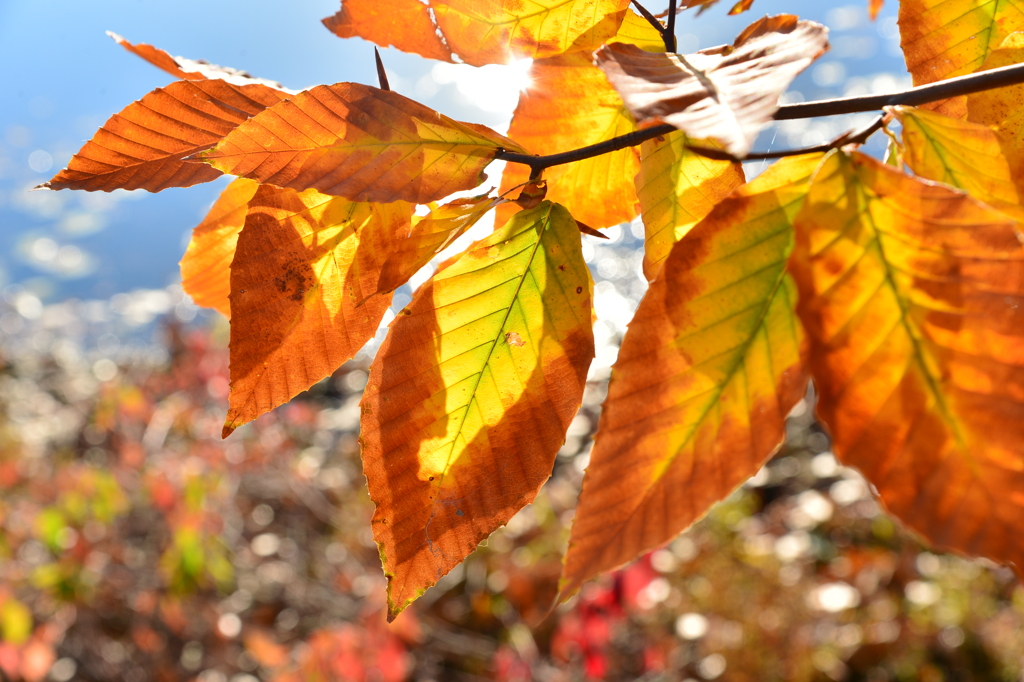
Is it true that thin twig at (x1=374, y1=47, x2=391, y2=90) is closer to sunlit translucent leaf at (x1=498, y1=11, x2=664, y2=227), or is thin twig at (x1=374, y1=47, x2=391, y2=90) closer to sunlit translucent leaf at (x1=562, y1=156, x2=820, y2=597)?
sunlit translucent leaf at (x1=498, y1=11, x2=664, y2=227)

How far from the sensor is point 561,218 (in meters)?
0.31

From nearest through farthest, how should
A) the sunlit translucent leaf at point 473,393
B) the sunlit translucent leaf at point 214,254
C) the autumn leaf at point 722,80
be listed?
the autumn leaf at point 722,80 < the sunlit translucent leaf at point 473,393 < the sunlit translucent leaf at point 214,254

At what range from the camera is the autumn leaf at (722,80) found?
19 cm

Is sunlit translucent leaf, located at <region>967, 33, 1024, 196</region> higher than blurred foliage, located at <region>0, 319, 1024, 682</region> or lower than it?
higher

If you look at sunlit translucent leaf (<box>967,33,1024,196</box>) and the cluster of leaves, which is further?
sunlit translucent leaf (<box>967,33,1024,196</box>)

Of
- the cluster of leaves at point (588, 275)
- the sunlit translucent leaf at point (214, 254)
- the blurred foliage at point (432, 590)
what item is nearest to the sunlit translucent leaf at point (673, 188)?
the cluster of leaves at point (588, 275)

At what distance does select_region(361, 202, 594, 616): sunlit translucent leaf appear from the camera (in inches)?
11.7

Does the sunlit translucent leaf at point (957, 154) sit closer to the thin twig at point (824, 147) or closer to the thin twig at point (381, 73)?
the thin twig at point (824, 147)

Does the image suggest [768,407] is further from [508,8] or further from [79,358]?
[79,358]

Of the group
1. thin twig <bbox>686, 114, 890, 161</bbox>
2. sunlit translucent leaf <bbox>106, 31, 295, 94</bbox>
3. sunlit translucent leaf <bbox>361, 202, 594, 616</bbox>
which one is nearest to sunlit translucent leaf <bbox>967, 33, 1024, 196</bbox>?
thin twig <bbox>686, 114, 890, 161</bbox>

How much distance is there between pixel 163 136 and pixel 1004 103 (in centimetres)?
40

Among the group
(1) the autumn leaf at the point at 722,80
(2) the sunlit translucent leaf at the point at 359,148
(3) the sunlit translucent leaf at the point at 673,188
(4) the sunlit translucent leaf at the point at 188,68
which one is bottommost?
(3) the sunlit translucent leaf at the point at 673,188

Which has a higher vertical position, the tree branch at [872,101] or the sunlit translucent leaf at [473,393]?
the tree branch at [872,101]

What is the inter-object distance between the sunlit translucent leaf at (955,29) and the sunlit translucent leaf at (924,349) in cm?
21
